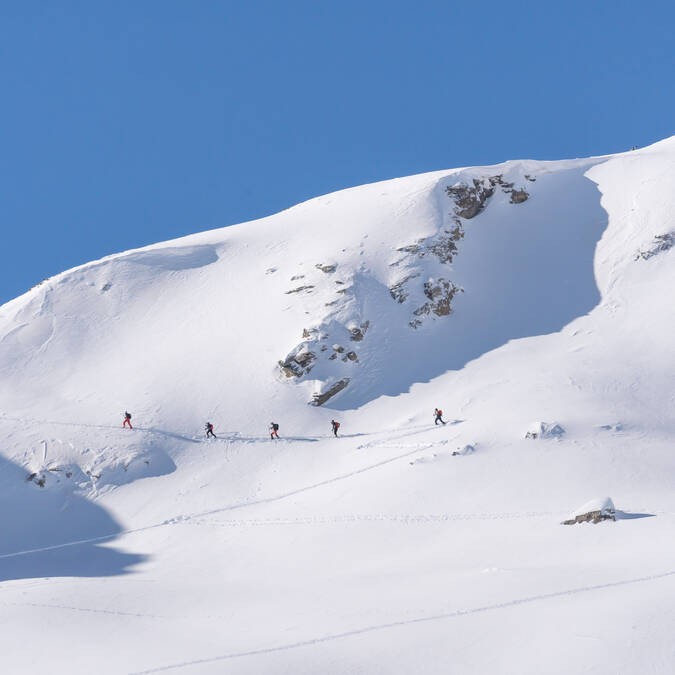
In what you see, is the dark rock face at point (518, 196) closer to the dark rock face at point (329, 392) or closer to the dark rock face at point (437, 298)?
the dark rock face at point (437, 298)

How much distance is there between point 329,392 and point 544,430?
13.9 metres

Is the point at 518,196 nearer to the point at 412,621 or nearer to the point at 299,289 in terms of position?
the point at 299,289

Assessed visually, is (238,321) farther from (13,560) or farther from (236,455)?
(13,560)

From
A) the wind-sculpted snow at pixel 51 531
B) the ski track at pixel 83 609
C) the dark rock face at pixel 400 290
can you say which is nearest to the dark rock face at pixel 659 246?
the dark rock face at pixel 400 290

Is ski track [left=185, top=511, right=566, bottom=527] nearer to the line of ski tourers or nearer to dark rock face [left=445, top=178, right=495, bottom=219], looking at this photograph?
the line of ski tourers

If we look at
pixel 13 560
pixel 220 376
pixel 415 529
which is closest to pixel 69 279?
pixel 220 376

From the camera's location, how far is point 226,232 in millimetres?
66000

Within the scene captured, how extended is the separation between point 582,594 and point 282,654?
6.77 m

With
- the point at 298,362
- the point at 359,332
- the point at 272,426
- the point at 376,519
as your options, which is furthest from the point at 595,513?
the point at 359,332

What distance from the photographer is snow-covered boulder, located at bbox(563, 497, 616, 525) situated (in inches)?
971

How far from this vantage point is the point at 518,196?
6044cm

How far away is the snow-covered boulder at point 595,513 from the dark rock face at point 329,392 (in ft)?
66.9

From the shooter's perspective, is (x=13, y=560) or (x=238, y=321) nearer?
(x=13, y=560)

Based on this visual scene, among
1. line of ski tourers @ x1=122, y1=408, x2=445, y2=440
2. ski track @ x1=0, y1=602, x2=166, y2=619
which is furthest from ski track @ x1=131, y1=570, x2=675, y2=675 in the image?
line of ski tourers @ x1=122, y1=408, x2=445, y2=440
